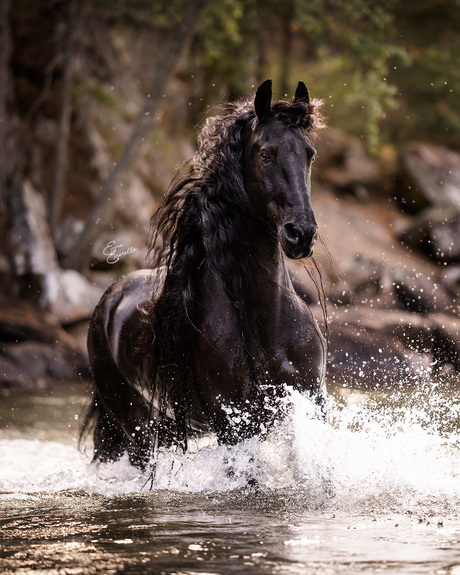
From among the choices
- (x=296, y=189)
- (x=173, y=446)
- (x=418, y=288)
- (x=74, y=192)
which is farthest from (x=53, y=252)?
(x=296, y=189)

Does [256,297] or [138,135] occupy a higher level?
[138,135]

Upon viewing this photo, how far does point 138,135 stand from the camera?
1355cm

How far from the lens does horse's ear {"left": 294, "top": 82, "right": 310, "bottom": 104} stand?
14.5ft

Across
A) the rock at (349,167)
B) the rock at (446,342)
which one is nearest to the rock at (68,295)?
the rock at (446,342)

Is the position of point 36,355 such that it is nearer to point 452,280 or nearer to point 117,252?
point 117,252

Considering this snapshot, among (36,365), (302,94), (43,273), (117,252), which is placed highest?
(117,252)

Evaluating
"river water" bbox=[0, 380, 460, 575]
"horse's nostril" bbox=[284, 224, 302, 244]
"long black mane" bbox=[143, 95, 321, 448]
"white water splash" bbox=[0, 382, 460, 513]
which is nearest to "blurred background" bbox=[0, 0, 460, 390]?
"white water splash" bbox=[0, 382, 460, 513]

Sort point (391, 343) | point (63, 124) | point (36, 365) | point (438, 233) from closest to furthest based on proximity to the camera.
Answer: point (36, 365) → point (391, 343) → point (63, 124) → point (438, 233)

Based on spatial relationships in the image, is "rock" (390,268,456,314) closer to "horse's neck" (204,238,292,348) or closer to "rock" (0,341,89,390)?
"rock" (0,341,89,390)

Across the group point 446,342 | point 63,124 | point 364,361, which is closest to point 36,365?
point 364,361

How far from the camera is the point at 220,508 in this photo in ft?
13.6

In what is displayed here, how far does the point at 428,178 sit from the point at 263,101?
2141 centimetres

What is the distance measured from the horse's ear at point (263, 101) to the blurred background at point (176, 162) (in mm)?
4450

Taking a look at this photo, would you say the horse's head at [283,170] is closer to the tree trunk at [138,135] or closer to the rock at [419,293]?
the tree trunk at [138,135]
